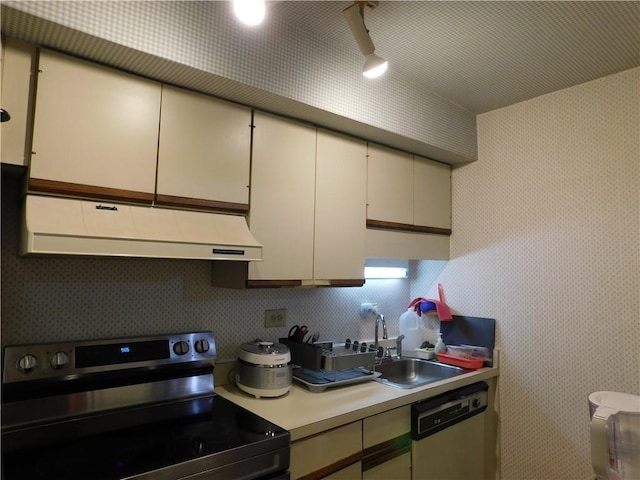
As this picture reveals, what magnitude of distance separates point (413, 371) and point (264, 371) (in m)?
1.20

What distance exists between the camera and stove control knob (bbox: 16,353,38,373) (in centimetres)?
139

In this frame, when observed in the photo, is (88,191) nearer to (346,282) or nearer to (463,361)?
(346,282)

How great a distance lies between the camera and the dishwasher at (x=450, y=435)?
1.89m

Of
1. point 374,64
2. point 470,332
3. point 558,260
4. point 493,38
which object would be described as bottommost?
point 470,332

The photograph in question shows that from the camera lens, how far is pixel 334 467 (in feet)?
5.11

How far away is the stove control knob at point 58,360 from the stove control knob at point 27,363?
0.05 m

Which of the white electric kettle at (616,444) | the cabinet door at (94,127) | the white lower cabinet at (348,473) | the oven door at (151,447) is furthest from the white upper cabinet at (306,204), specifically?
the white electric kettle at (616,444)

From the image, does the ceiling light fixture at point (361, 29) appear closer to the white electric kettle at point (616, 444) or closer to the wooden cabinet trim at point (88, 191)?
the wooden cabinet trim at point (88, 191)

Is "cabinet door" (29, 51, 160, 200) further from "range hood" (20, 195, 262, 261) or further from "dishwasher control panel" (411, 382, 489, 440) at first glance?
"dishwasher control panel" (411, 382, 489, 440)

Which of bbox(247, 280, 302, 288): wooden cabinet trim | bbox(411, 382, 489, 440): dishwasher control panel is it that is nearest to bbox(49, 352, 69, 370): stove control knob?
bbox(247, 280, 302, 288): wooden cabinet trim

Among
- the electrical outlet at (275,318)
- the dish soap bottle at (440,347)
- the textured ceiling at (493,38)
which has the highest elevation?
the textured ceiling at (493,38)

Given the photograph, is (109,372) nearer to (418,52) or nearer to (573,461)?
(418,52)

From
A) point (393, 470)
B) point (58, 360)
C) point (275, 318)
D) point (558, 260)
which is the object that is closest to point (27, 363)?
point (58, 360)

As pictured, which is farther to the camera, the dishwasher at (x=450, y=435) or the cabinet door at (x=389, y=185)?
the cabinet door at (x=389, y=185)
